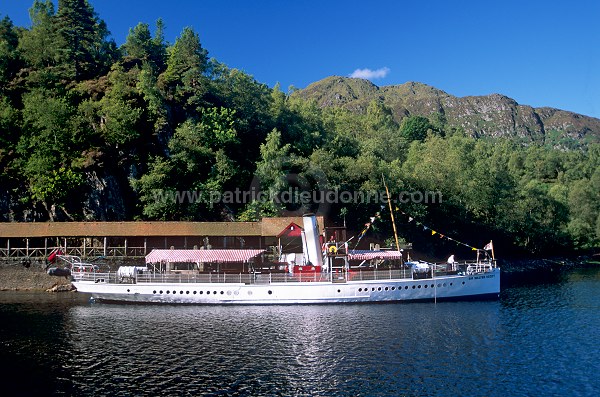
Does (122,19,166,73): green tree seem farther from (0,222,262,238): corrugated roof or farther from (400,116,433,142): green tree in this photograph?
(400,116,433,142): green tree

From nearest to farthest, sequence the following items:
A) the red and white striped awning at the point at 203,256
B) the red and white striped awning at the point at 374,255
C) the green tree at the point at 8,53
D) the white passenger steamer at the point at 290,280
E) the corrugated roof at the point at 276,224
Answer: the white passenger steamer at the point at 290,280, the red and white striped awning at the point at 203,256, the red and white striped awning at the point at 374,255, the corrugated roof at the point at 276,224, the green tree at the point at 8,53

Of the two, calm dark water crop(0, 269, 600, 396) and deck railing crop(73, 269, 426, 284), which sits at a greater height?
deck railing crop(73, 269, 426, 284)

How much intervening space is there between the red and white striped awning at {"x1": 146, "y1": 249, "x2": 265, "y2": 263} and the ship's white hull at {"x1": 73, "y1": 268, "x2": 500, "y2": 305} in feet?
9.71

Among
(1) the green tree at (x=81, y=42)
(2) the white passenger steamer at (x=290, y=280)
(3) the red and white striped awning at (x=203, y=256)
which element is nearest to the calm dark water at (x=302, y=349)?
(2) the white passenger steamer at (x=290, y=280)

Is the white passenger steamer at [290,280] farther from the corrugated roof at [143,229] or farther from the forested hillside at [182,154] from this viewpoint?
the forested hillside at [182,154]

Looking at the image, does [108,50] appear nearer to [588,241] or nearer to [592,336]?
[592,336]

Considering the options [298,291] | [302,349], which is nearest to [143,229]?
[298,291]

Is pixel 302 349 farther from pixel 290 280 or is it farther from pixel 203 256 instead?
pixel 203 256

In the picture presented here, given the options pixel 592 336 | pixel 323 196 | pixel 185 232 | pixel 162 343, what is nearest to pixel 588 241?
pixel 323 196

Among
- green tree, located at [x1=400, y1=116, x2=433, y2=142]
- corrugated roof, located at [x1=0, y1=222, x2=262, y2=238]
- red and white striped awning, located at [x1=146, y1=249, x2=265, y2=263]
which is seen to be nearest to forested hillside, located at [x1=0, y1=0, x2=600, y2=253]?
corrugated roof, located at [x1=0, y1=222, x2=262, y2=238]

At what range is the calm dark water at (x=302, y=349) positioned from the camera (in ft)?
90.2

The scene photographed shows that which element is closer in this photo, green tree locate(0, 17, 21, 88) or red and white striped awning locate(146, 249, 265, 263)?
red and white striped awning locate(146, 249, 265, 263)

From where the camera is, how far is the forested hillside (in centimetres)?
7288

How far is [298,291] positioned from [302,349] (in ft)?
57.5
